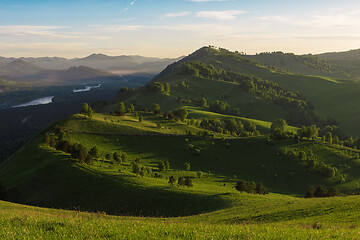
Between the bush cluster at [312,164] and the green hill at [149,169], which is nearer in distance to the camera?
the green hill at [149,169]

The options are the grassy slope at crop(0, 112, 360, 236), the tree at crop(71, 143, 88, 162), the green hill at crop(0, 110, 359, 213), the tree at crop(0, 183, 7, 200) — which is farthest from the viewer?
the tree at crop(71, 143, 88, 162)

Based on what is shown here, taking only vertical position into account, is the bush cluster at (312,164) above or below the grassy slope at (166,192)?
below

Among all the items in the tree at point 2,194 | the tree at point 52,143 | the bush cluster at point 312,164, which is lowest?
the bush cluster at point 312,164

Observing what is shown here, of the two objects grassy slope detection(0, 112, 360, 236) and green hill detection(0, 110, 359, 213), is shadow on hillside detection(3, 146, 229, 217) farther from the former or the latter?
grassy slope detection(0, 112, 360, 236)

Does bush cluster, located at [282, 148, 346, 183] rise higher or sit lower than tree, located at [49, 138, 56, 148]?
lower

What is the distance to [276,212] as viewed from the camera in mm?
31672

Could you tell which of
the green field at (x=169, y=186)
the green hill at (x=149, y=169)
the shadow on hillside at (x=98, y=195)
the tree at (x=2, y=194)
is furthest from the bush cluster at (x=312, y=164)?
the tree at (x=2, y=194)

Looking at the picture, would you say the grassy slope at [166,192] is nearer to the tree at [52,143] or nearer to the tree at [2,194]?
the tree at [2,194]

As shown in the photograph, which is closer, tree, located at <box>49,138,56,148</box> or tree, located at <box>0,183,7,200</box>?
tree, located at <box>0,183,7,200</box>

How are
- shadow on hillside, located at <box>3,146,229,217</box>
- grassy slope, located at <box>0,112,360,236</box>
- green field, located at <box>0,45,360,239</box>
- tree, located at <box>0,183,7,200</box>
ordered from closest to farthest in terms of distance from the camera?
grassy slope, located at <box>0,112,360,236</box> → green field, located at <box>0,45,360,239</box> → shadow on hillside, located at <box>3,146,229,217</box> → tree, located at <box>0,183,7,200</box>

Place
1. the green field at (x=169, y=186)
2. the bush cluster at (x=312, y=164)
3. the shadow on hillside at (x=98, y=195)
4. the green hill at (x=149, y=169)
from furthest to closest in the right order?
1. the bush cluster at (x=312, y=164)
2. the green hill at (x=149, y=169)
3. the shadow on hillside at (x=98, y=195)
4. the green field at (x=169, y=186)

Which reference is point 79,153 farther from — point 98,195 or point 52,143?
point 52,143

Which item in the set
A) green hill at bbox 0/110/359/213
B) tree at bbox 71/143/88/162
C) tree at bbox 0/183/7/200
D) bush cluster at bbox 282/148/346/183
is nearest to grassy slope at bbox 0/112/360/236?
green hill at bbox 0/110/359/213

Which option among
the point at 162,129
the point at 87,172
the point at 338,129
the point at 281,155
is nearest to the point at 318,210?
the point at 87,172
